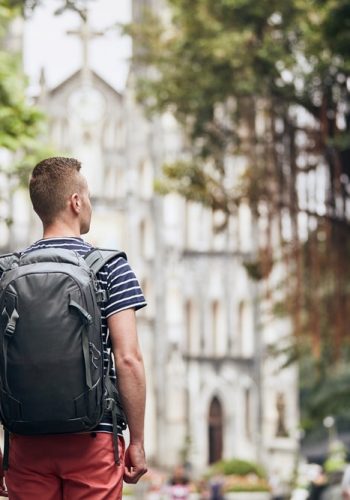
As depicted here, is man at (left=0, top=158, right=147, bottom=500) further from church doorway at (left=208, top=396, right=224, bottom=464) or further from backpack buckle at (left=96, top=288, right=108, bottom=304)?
church doorway at (left=208, top=396, right=224, bottom=464)

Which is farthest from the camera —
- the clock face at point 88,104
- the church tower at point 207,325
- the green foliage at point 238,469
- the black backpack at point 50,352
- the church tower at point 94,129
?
the clock face at point 88,104

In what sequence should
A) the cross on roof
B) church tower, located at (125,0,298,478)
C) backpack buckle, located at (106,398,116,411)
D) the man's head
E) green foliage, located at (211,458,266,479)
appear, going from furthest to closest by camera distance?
1. the cross on roof
2. church tower, located at (125,0,298,478)
3. green foliage, located at (211,458,266,479)
4. the man's head
5. backpack buckle, located at (106,398,116,411)

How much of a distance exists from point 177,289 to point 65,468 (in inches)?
1607

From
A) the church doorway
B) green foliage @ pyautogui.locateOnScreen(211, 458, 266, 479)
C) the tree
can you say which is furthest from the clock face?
the tree

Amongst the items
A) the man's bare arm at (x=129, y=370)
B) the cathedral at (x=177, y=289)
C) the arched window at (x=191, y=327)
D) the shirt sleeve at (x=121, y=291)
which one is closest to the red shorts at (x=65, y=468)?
the man's bare arm at (x=129, y=370)

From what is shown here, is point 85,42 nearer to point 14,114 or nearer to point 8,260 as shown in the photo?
point 14,114

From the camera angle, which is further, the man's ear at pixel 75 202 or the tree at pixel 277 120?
the tree at pixel 277 120

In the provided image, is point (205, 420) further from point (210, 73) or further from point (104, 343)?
point (104, 343)

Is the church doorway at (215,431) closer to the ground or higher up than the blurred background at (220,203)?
closer to the ground

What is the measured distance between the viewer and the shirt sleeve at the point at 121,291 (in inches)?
159

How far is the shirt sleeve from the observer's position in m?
4.05

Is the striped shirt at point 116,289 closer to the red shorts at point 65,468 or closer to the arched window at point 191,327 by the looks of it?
the red shorts at point 65,468

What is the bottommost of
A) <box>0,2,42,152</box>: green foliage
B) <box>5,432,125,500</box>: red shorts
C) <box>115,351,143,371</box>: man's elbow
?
<box>5,432,125,500</box>: red shorts

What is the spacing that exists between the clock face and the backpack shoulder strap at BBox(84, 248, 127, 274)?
4320 cm
